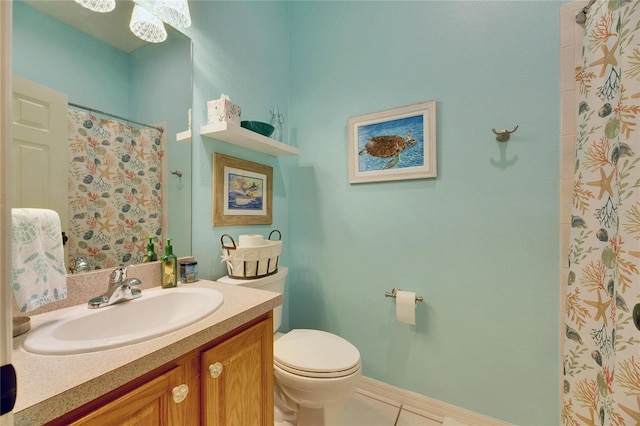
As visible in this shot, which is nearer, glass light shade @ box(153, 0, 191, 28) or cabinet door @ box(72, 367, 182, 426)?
cabinet door @ box(72, 367, 182, 426)

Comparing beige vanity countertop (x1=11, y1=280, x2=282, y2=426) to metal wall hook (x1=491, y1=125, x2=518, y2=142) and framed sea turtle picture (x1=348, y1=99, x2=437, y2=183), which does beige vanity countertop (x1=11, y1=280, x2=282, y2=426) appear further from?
metal wall hook (x1=491, y1=125, x2=518, y2=142)

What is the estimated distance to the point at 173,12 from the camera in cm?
110

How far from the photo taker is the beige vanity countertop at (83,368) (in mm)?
425

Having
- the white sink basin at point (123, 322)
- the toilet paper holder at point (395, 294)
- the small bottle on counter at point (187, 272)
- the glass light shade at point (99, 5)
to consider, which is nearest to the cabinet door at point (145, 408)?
the white sink basin at point (123, 322)

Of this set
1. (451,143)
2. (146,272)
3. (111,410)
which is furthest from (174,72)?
(451,143)

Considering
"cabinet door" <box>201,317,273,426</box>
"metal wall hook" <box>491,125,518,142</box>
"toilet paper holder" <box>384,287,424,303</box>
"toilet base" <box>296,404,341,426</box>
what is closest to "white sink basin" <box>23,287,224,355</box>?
"cabinet door" <box>201,317,273,426</box>

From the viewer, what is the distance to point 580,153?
101 centimetres

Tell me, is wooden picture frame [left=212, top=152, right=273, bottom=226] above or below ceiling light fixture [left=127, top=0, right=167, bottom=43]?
below

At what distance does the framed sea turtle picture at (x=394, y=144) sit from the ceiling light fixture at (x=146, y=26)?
1.09 metres

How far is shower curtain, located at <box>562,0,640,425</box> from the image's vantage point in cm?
69

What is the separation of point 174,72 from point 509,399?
90.6 inches

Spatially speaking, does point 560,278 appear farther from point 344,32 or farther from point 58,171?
point 58,171

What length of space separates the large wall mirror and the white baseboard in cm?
138

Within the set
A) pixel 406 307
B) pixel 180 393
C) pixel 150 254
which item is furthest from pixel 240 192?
pixel 406 307
